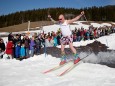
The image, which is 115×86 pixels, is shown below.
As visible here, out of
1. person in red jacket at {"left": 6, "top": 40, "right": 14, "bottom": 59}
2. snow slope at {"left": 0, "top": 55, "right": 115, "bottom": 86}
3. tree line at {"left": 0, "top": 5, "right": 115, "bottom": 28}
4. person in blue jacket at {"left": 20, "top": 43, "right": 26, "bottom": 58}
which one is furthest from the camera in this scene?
tree line at {"left": 0, "top": 5, "right": 115, "bottom": 28}

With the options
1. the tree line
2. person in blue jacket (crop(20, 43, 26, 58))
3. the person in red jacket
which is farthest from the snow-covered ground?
the tree line

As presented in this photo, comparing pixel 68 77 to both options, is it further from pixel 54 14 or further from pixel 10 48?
pixel 54 14

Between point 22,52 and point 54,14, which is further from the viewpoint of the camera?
point 54,14

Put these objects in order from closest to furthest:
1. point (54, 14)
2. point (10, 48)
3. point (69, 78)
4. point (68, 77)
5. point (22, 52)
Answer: point (69, 78) < point (68, 77) < point (10, 48) < point (22, 52) < point (54, 14)

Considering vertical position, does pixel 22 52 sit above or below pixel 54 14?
below

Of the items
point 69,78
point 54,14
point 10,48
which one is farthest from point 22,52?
point 54,14

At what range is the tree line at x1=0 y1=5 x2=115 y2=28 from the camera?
116312 millimetres

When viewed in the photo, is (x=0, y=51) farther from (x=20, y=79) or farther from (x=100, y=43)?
(x=100, y=43)

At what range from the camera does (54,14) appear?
13288 centimetres

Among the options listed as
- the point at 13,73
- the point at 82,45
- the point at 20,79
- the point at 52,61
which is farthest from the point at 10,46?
the point at 82,45

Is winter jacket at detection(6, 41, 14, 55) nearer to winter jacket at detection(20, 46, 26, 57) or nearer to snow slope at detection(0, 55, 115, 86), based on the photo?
winter jacket at detection(20, 46, 26, 57)

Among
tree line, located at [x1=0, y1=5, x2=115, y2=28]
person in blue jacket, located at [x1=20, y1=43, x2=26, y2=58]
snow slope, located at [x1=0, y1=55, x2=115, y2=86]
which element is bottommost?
snow slope, located at [x1=0, y1=55, x2=115, y2=86]

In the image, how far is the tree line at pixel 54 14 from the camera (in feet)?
382

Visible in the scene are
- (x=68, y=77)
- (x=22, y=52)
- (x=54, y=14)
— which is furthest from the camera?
(x=54, y=14)
